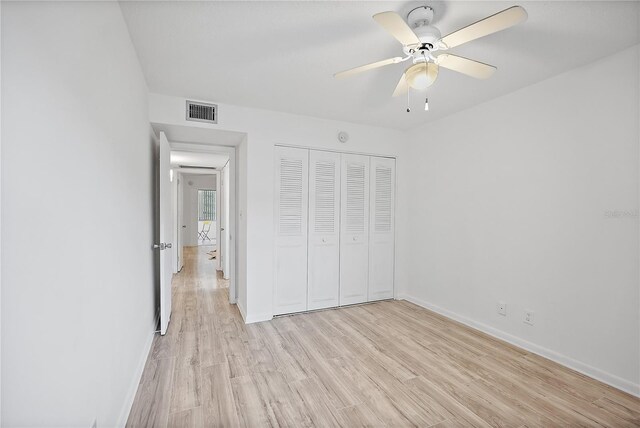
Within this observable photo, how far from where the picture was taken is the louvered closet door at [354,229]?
394 cm

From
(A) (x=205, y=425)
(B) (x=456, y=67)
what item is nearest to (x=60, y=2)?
(B) (x=456, y=67)

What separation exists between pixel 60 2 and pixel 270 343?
8.97 ft

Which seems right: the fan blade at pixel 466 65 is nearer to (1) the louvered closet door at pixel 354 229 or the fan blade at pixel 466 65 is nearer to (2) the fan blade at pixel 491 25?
(2) the fan blade at pixel 491 25

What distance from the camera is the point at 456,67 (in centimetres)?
190

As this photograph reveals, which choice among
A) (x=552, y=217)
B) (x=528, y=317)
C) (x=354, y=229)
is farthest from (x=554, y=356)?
(x=354, y=229)

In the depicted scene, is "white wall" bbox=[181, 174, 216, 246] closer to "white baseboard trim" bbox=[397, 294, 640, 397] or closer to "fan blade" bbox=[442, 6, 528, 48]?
"white baseboard trim" bbox=[397, 294, 640, 397]

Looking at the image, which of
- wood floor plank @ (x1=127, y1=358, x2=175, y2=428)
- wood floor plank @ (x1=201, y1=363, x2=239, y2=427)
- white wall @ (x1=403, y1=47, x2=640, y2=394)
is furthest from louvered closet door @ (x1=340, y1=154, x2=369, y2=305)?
wood floor plank @ (x1=127, y1=358, x2=175, y2=428)

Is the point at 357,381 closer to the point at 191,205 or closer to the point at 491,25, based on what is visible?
the point at 491,25

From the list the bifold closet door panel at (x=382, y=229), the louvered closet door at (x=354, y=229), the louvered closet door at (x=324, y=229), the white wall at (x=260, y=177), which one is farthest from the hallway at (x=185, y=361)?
the bifold closet door panel at (x=382, y=229)

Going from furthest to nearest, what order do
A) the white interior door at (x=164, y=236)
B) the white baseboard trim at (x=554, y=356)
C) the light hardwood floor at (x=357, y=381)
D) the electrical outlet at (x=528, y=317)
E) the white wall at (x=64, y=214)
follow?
1. the white interior door at (x=164, y=236)
2. the electrical outlet at (x=528, y=317)
3. the white baseboard trim at (x=554, y=356)
4. the light hardwood floor at (x=357, y=381)
5. the white wall at (x=64, y=214)

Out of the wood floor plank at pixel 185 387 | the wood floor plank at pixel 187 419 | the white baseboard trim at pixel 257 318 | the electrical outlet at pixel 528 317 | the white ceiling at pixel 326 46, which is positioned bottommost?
the wood floor plank at pixel 187 419

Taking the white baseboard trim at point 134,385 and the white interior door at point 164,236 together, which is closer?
the white baseboard trim at point 134,385

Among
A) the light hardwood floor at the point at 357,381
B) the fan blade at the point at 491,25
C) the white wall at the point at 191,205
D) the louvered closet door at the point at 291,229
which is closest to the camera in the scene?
the fan blade at the point at 491,25

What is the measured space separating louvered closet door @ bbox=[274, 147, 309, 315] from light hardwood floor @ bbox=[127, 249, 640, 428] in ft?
1.29
